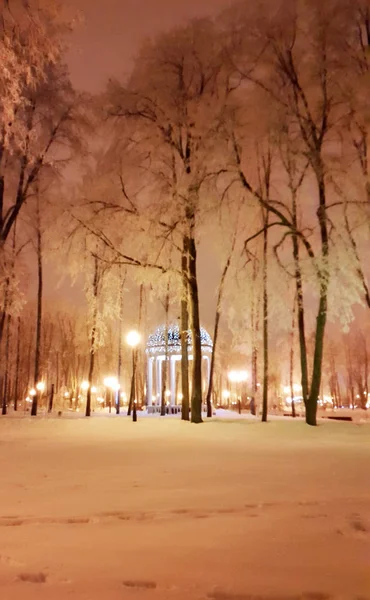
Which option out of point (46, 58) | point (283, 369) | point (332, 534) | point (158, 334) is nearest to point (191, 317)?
point (46, 58)

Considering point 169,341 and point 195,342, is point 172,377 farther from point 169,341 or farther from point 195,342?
point 195,342

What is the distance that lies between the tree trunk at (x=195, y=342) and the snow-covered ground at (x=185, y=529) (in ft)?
31.0

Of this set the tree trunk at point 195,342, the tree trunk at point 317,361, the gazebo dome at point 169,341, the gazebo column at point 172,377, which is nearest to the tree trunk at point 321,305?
the tree trunk at point 317,361

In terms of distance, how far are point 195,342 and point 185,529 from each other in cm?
1376

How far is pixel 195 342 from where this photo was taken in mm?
17859

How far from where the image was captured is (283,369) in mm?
48219

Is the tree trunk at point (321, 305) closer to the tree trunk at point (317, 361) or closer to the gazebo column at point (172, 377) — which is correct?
the tree trunk at point (317, 361)

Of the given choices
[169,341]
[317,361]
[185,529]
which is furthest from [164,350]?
[185,529]

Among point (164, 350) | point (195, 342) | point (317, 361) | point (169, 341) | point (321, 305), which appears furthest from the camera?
point (164, 350)

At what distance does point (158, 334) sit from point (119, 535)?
100ft

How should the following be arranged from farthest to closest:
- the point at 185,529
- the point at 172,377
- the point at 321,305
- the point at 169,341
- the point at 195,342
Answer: the point at 172,377 → the point at 169,341 → the point at 195,342 → the point at 321,305 → the point at 185,529

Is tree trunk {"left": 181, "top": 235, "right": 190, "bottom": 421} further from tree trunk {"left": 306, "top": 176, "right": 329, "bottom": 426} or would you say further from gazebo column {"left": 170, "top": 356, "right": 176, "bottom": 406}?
gazebo column {"left": 170, "top": 356, "right": 176, "bottom": 406}

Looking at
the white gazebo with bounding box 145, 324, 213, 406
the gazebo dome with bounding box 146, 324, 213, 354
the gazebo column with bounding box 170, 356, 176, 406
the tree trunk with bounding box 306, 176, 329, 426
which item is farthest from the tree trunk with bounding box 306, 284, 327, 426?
the gazebo column with bounding box 170, 356, 176, 406

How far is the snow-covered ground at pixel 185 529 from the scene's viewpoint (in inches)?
120
